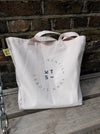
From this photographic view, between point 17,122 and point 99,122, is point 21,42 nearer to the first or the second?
point 17,122

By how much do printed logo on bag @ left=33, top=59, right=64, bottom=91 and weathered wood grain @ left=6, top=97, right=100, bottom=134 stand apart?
14 centimetres

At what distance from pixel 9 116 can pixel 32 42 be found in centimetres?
40

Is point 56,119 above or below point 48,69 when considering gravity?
below

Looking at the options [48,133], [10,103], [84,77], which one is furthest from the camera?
[84,77]

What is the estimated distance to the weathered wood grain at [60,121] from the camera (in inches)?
22.3

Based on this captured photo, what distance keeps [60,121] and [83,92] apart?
253 millimetres

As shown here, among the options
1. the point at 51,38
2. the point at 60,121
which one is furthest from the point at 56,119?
the point at 51,38

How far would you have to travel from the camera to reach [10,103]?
69 centimetres

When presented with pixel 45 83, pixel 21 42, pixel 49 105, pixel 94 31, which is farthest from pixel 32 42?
pixel 94 31

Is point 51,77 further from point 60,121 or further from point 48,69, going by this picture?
point 60,121

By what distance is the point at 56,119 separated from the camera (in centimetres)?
61

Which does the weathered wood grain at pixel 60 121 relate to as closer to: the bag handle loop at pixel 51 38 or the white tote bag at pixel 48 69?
the white tote bag at pixel 48 69

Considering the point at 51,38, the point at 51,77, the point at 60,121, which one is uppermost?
the point at 51,38

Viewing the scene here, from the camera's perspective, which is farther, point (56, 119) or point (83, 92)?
point (83, 92)
